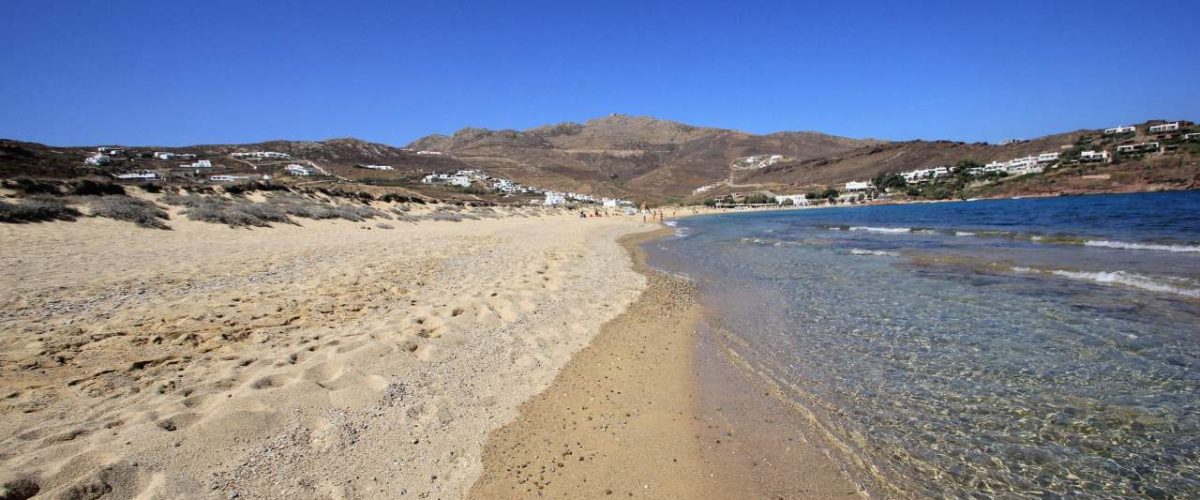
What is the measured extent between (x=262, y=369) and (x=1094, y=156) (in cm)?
11867

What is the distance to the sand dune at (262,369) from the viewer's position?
303 cm

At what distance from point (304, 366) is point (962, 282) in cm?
1288

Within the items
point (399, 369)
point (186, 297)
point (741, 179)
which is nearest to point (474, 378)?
point (399, 369)

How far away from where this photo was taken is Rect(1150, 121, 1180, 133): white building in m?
83.2

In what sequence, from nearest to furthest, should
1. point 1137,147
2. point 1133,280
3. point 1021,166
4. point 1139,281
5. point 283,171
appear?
point 1139,281
point 1133,280
point 283,171
point 1137,147
point 1021,166

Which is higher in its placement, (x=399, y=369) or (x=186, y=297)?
(x=186, y=297)

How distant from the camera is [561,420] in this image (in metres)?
4.41

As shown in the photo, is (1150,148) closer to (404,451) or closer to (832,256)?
(832,256)

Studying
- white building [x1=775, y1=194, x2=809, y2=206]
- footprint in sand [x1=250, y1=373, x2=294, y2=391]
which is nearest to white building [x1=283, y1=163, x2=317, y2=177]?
footprint in sand [x1=250, y1=373, x2=294, y2=391]

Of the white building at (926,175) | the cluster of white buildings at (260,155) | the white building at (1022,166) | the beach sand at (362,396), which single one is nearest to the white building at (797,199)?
the white building at (926,175)

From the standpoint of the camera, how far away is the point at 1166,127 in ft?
277

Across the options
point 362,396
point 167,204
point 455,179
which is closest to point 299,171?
point 455,179

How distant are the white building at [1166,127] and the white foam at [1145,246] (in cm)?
10573

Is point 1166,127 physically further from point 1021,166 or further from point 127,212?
point 127,212
